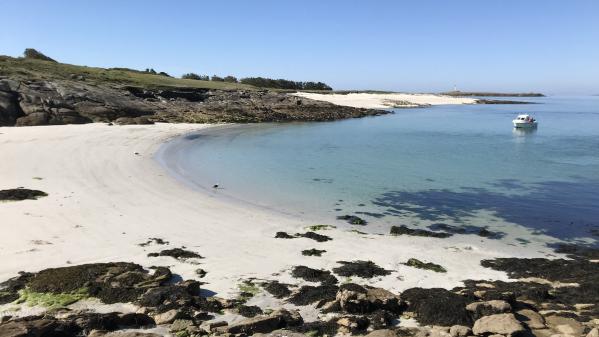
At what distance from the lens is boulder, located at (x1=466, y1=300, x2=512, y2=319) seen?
7.62 m

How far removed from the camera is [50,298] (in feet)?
27.4

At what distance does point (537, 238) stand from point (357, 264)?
658 centimetres

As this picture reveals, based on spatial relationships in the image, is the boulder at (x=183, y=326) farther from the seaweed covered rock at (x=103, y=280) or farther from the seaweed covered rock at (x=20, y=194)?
the seaweed covered rock at (x=20, y=194)

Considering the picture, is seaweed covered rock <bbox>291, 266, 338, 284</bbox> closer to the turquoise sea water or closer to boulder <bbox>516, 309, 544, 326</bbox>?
boulder <bbox>516, 309, 544, 326</bbox>

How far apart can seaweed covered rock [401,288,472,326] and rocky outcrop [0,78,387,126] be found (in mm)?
36725

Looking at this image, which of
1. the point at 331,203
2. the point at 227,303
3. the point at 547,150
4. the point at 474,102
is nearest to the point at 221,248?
the point at 227,303

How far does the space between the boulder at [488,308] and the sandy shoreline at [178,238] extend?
1878 mm

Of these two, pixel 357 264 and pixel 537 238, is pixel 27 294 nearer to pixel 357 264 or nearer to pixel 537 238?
pixel 357 264

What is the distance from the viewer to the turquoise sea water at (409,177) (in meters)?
16.2

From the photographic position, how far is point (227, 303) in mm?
8344

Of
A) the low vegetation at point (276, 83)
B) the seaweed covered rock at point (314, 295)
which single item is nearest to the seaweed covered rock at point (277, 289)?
Answer: the seaweed covered rock at point (314, 295)

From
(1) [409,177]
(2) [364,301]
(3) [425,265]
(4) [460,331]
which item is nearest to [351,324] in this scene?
(2) [364,301]

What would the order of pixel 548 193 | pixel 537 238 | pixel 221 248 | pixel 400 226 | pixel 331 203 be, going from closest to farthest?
1. pixel 221 248
2. pixel 537 238
3. pixel 400 226
4. pixel 331 203
5. pixel 548 193

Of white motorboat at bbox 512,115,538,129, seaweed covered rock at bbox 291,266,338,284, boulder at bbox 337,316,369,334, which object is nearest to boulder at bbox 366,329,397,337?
boulder at bbox 337,316,369,334
